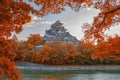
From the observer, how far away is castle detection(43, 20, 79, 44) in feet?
185

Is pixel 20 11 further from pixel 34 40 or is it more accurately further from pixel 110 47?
pixel 34 40

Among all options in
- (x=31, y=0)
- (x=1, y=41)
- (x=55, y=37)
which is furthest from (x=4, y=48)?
(x=55, y=37)

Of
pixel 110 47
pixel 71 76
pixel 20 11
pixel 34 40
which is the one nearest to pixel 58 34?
pixel 34 40

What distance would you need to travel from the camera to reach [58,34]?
57531 millimetres

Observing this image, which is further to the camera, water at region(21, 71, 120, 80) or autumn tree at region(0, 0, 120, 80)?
water at region(21, 71, 120, 80)

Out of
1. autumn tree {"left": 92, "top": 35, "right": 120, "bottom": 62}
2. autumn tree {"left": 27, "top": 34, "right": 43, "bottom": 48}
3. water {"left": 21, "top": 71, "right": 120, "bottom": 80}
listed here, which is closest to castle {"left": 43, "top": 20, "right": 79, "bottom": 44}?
autumn tree {"left": 27, "top": 34, "right": 43, "bottom": 48}

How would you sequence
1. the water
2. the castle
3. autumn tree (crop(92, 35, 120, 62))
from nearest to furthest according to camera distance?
autumn tree (crop(92, 35, 120, 62)) → the water → the castle

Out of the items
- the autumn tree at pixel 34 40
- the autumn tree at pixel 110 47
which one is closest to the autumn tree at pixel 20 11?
the autumn tree at pixel 110 47

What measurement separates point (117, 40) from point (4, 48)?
5.26 meters

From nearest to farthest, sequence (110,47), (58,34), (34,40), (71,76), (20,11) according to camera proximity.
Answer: (20,11) → (110,47) → (71,76) → (34,40) → (58,34)

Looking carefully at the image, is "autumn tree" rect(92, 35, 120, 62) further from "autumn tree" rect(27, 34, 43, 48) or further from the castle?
the castle

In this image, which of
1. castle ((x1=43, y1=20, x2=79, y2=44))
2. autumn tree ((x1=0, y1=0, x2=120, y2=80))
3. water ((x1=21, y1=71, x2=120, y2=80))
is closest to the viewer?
autumn tree ((x1=0, y1=0, x2=120, y2=80))

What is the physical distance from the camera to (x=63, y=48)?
43.9 meters

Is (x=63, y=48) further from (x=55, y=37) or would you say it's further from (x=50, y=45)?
(x=55, y=37)
